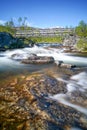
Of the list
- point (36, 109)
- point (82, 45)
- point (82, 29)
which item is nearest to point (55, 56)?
A: point (82, 45)

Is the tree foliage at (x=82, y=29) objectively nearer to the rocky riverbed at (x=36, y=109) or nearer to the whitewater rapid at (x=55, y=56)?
the whitewater rapid at (x=55, y=56)

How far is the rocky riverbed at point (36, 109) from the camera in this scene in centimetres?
892

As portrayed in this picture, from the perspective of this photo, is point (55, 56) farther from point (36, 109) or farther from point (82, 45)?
point (36, 109)

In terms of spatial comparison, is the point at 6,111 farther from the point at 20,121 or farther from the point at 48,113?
the point at 48,113

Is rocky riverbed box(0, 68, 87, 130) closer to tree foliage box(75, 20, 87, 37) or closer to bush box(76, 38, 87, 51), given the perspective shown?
bush box(76, 38, 87, 51)

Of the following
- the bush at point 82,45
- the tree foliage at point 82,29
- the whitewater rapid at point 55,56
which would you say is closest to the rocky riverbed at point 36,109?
the whitewater rapid at point 55,56

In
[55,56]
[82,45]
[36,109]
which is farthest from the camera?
[82,45]

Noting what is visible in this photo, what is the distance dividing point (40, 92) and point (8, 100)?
2.49 meters

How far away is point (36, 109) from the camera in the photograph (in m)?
10.5

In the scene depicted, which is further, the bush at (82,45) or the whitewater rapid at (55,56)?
the bush at (82,45)

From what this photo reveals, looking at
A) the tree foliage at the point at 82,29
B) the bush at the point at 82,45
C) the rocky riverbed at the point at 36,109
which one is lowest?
the rocky riverbed at the point at 36,109

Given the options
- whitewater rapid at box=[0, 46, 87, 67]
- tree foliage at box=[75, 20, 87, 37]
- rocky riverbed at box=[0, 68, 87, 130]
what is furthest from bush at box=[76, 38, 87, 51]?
rocky riverbed at box=[0, 68, 87, 130]

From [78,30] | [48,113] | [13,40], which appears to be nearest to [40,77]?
[48,113]

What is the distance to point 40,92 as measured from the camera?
42.6 ft
